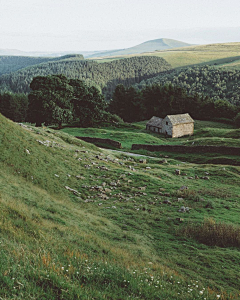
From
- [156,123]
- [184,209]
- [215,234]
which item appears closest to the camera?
[215,234]

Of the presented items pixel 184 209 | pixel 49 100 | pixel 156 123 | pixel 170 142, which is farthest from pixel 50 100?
pixel 184 209

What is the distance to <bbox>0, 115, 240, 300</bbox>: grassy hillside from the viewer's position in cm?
663

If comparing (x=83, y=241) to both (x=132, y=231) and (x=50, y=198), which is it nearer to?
(x=132, y=231)

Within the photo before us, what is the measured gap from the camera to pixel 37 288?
18.4 ft

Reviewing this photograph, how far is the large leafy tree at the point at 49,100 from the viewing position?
54.3m

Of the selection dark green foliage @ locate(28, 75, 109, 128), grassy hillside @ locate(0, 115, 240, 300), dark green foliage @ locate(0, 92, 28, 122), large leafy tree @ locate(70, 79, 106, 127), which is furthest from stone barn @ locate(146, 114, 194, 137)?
dark green foliage @ locate(0, 92, 28, 122)

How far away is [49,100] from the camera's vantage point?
55000 mm

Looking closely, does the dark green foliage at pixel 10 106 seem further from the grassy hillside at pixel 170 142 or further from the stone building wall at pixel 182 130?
the stone building wall at pixel 182 130

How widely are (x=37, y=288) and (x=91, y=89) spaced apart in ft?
234

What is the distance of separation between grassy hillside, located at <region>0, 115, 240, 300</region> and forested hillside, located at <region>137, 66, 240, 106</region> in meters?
141

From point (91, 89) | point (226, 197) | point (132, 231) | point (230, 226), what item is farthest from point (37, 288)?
point (91, 89)

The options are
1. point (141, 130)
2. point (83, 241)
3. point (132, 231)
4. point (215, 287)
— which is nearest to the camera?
point (215, 287)

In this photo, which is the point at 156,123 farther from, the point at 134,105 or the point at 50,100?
the point at 50,100

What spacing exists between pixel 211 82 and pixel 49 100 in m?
145
